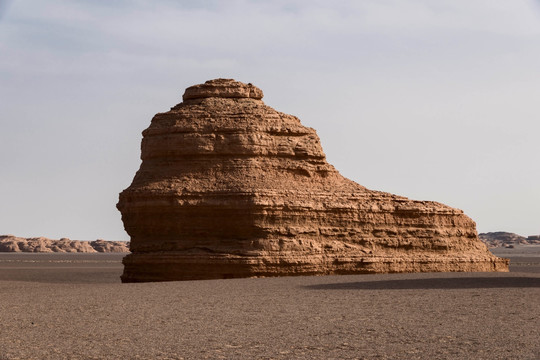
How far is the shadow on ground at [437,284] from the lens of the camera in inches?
938

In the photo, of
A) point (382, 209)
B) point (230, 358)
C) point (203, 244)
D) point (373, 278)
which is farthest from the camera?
point (382, 209)

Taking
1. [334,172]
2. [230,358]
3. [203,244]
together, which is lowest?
[230,358]

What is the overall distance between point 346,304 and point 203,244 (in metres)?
12.2

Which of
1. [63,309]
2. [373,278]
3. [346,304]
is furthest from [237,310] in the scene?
[373,278]

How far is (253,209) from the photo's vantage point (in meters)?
30.1

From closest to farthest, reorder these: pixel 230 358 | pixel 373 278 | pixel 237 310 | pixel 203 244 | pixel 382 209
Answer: pixel 230 358 → pixel 237 310 → pixel 373 278 → pixel 203 244 → pixel 382 209

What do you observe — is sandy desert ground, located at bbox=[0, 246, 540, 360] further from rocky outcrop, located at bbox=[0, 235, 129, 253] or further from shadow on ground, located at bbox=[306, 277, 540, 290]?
rocky outcrop, located at bbox=[0, 235, 129, 253]

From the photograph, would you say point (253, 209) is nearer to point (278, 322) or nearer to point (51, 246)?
point (278, 322)

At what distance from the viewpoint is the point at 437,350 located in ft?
41.4

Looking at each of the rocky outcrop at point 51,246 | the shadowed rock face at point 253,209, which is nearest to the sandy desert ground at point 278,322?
the shadowed rock face at point 253,209

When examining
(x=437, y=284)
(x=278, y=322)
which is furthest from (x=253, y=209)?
(x=278, y=322)

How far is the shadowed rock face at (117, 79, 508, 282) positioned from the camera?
3025 centimetres

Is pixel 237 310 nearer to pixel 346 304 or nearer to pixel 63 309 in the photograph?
pixel 346 304

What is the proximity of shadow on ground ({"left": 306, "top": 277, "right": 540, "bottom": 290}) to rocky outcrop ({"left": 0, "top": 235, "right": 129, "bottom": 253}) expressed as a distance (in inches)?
4560
